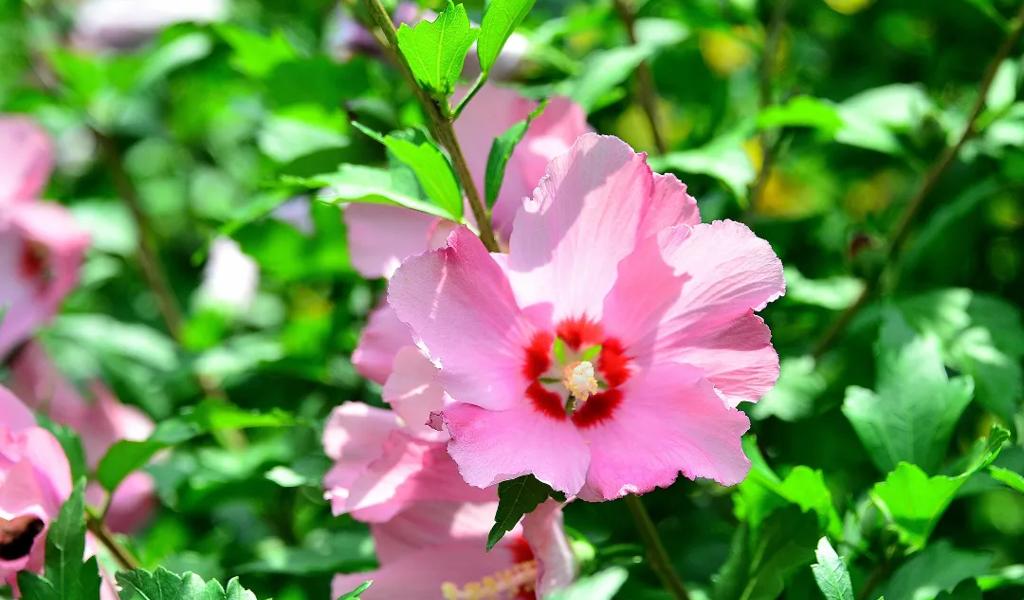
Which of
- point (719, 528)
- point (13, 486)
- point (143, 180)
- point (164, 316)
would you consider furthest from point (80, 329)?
point (719, 528)

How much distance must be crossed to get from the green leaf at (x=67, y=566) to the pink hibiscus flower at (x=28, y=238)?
2.22ft

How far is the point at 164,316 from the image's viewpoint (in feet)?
5.42

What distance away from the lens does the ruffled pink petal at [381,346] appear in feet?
2.66

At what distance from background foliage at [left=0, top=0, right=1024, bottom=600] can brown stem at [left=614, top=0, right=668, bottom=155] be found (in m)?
0.02

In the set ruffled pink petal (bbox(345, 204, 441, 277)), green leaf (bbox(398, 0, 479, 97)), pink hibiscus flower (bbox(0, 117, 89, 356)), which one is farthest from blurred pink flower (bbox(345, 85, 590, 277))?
pink hibiscus flower (bbox(0, 117, 89, 356))

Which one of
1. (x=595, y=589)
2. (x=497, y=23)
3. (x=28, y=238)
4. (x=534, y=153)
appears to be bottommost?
(x=28, y=238)

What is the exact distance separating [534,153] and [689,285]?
7.6 inches

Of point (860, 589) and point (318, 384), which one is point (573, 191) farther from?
point (318, 384)

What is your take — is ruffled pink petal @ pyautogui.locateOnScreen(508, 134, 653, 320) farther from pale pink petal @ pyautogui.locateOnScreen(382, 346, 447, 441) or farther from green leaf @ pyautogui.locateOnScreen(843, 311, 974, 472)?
green leaf @ pyautogui.locateOnScreen(843, 311, 974, 472)

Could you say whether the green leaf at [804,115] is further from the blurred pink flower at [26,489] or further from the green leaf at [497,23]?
the blurred pink flower at [26,489]

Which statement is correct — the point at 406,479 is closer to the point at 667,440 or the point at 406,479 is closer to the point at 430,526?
the point at 430,526

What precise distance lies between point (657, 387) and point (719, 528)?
34 centimetres

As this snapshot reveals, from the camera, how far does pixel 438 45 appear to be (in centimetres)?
74

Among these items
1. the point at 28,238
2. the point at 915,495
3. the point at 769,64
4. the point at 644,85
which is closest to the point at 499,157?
the point at 915,495
